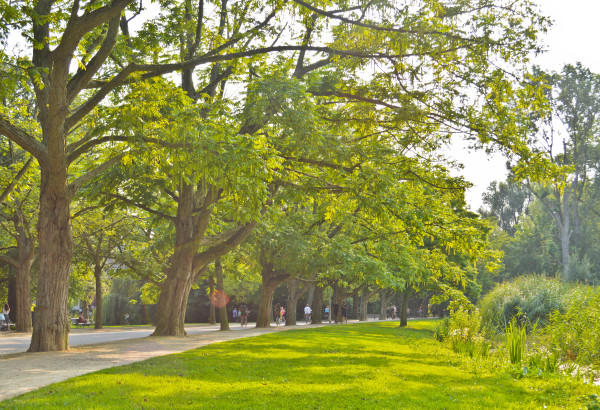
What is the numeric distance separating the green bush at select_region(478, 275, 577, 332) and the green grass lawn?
7.71m

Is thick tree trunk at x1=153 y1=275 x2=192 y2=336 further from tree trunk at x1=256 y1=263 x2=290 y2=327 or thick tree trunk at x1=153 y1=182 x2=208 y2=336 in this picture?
tree trunk at x1=256 y1=263 x2=290 y2=327

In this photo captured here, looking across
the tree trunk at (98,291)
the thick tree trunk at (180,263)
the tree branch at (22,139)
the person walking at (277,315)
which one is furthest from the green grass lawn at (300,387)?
the person walking at (277,315)

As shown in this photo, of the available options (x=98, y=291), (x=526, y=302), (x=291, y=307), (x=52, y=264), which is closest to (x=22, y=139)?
(x=52, y=264)

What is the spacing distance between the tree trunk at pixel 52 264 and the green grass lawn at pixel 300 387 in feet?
12.0

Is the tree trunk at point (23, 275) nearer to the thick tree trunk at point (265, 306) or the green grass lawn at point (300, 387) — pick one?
the thick tree trunk at point (265, 306)

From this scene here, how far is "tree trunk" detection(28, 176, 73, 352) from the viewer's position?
14.2 meters

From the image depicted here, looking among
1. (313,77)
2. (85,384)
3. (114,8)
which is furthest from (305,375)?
(313,77)

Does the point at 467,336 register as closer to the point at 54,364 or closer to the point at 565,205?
the point at 54,364

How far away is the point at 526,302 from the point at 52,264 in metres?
15.8

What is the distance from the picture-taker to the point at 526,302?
20.0m

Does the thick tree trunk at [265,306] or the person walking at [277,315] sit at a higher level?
the thick tree trunk at [265,306]

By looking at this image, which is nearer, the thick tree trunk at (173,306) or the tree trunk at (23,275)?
the thick tree trunk at (173,306)

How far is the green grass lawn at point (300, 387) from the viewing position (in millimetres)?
7328

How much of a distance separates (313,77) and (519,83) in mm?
6358
